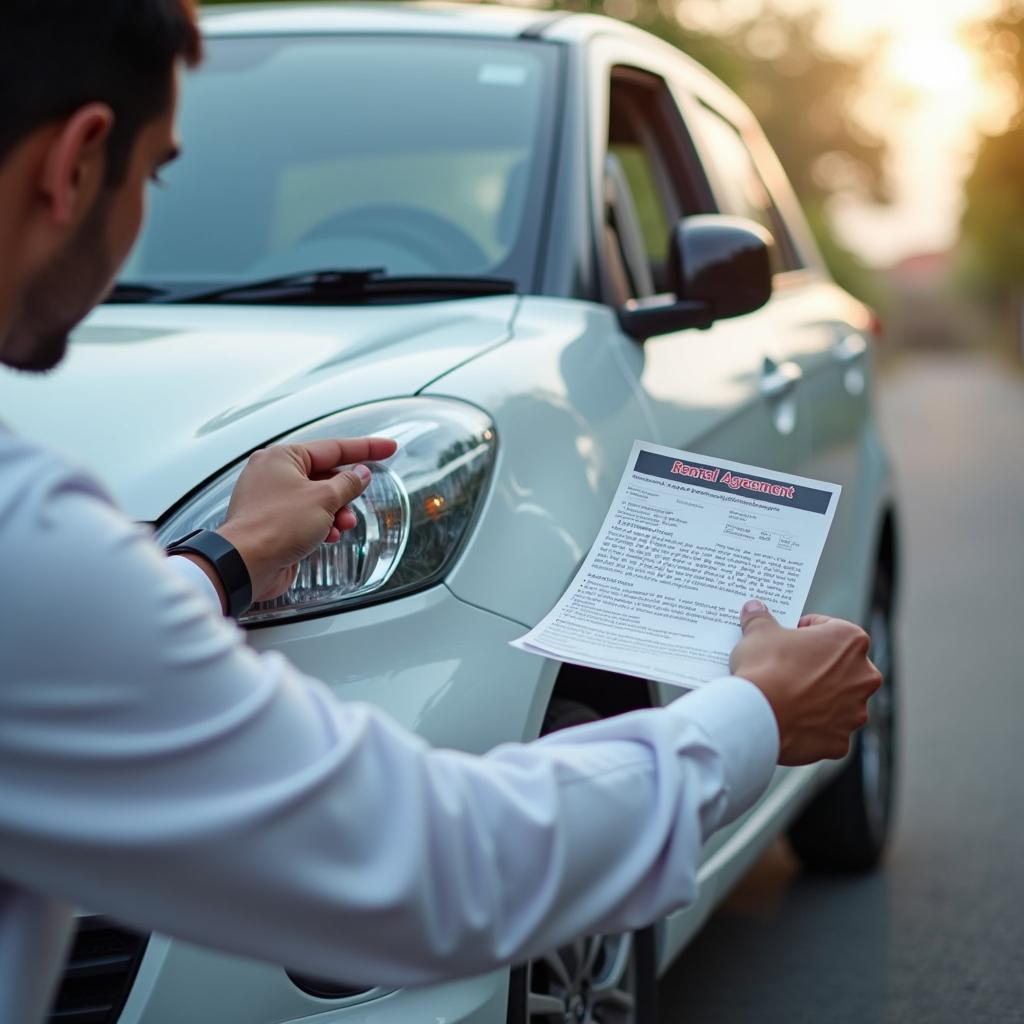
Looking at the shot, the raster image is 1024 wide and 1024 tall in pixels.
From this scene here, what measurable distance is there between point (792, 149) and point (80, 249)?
55138 mm

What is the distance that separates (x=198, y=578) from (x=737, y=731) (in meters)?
0.70

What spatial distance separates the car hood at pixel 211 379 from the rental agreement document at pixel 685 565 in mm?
578

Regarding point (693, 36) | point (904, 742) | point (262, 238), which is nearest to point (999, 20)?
point (693, 36)

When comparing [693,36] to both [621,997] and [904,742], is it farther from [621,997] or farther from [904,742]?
[621,997]

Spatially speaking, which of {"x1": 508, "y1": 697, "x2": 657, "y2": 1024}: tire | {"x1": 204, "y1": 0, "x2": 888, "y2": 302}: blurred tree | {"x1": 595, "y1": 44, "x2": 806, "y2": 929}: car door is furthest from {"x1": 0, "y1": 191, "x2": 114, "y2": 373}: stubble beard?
{"x1": 204, "y1": 0, "x2": 888, "y2": 302}: blurred tree

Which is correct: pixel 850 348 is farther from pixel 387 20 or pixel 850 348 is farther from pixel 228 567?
pixel 228 567

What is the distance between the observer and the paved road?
3.35 metres

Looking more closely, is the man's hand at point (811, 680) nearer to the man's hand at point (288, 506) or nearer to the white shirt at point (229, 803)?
the white shirt at point (229, 803)

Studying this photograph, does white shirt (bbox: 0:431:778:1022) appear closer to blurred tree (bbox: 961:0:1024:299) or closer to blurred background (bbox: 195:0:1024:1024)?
blurred background (bbox: 195:0:1024:1024)

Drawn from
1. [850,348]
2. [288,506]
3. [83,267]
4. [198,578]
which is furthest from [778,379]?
[83,267]

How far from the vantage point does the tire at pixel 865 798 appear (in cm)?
407

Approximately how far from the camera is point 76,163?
1.12 meters

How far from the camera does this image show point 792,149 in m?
54.2

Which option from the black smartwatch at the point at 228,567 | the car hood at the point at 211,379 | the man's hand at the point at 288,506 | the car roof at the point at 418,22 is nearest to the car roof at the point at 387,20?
the car roof at the point at 418,22
